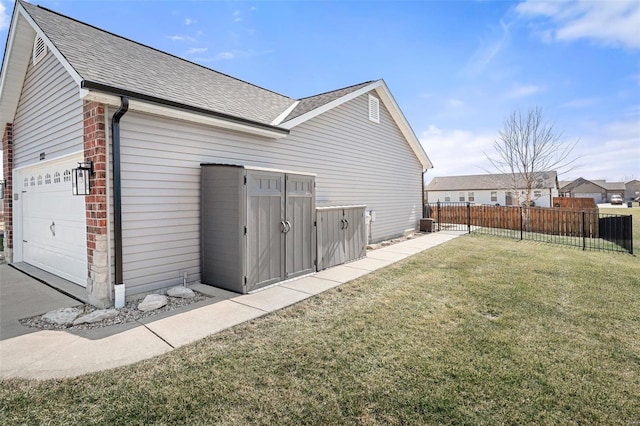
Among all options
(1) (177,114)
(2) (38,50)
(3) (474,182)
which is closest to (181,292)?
(1) (177,114)

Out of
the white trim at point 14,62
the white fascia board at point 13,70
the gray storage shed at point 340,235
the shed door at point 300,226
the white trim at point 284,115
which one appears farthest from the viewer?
the white trim at point 284,115

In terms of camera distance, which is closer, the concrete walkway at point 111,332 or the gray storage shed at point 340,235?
the concrete walkway at point 111,332

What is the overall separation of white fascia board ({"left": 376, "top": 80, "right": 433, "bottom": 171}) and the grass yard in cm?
830

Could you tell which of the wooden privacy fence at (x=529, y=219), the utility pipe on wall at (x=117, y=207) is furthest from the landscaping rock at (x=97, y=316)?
the wooden privacy fence at (x=529, y=219)

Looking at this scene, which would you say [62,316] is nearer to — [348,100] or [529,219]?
[348,100]

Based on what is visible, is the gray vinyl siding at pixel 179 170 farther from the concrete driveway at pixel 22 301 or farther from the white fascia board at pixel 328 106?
the concrete driveway at pixel 22 301

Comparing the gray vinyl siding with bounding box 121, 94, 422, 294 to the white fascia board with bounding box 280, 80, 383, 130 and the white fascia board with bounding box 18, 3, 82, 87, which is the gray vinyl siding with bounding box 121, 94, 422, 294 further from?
the white fascia board with bounding box 18, 3, 82, 87

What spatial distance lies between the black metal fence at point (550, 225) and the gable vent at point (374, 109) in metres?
5.66

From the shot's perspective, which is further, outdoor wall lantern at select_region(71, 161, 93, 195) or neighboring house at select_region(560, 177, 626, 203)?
neighboring house at select_region(560, 177, 626, 203)

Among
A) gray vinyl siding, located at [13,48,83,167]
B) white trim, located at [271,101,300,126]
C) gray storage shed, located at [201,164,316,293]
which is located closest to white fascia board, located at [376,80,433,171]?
white trim, located at [271,101,300,126]

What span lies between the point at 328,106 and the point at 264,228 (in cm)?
469

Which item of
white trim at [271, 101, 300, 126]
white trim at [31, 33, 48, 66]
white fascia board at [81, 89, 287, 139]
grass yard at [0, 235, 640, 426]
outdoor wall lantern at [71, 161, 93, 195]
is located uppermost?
white trim at [31, 33, 48, 66]

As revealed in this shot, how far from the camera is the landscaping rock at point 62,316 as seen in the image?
4.07m

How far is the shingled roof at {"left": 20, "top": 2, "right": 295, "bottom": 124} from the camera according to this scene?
482 cm
